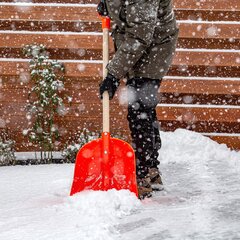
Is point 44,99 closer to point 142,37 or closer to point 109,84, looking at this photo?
point 109,84

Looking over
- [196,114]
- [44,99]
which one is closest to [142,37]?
[44,99]

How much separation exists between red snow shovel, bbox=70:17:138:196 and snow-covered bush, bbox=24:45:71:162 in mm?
1792

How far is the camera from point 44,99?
16.4ft

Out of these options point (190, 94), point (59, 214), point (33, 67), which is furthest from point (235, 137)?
point (59, 214)

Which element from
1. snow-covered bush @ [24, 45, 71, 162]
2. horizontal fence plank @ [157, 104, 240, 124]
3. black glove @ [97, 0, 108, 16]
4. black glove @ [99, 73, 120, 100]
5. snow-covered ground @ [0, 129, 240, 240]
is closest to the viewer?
snow-covered ground @ [0, 129, 240, 240]

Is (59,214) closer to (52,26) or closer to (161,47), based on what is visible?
(161,47)

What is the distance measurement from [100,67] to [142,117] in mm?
2090

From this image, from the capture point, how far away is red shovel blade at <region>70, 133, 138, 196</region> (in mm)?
3211

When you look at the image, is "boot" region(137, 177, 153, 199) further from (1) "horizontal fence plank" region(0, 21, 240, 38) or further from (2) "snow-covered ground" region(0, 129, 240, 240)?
(1) "horizontal fence plank" region(0, 21, 240, 38)

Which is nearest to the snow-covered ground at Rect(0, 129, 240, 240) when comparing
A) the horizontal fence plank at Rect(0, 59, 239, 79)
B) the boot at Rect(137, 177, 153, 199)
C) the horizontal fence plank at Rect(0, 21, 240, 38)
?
the boot at Rect(137, 177, 153, 199)

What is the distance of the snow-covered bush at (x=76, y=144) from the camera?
501cm

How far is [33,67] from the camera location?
5027 mm

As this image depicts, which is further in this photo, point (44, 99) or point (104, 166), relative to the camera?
point (44, 99)

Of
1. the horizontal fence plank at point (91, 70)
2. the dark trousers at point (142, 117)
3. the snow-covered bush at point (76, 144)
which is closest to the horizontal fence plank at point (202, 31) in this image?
the horizontal fence plank at point (91, 70)
